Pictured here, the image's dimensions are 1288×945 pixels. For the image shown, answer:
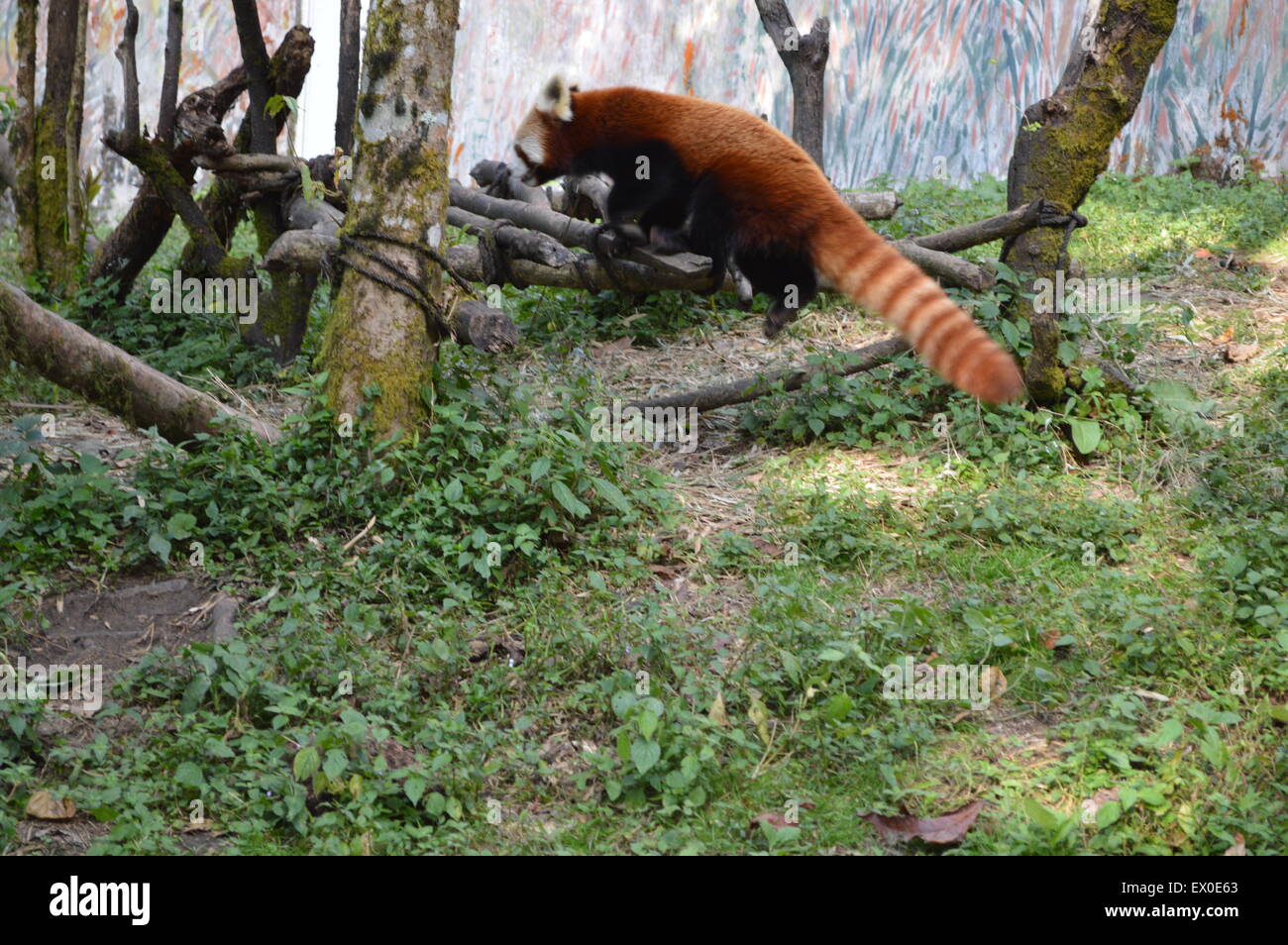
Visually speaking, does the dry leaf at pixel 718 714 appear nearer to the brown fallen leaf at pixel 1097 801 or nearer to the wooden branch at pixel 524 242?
the brown fallen leaf at pixel 1097 801

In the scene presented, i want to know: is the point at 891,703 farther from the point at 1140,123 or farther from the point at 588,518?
the point at 1140,123

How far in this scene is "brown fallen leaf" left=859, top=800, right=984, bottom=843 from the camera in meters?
2.67

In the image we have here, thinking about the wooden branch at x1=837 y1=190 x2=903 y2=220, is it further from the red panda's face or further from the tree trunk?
the red panda's face

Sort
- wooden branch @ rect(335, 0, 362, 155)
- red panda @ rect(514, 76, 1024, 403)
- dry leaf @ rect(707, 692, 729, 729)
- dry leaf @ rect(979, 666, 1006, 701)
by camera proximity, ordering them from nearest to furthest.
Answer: dry leaf @ rect(707, 692, 729, 729) → dry leaf @ rect(979, 666, 1006, 701) → red panda @ rect(514, 76, 1024, 403) → wooden branch @ rect(335, 0, 362, 155)

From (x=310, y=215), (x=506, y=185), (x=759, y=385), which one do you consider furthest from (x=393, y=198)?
(x=506, y=185)

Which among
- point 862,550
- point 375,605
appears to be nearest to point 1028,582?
point 862,550

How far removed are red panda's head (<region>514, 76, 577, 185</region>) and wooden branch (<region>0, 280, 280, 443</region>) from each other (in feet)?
7.31

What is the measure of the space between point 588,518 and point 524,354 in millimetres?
2030

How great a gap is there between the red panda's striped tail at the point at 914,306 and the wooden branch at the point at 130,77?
3617mm

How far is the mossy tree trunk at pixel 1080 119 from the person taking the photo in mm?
4652

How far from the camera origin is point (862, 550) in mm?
3992

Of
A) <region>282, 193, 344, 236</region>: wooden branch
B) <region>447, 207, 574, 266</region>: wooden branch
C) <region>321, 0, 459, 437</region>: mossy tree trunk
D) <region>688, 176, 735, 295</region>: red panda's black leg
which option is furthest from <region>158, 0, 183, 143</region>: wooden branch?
<region>688, 176, 735, 295</region>: red panda's black leg

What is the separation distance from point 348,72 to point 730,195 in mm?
2845

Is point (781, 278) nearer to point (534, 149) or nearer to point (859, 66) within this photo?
point (534, 149)
